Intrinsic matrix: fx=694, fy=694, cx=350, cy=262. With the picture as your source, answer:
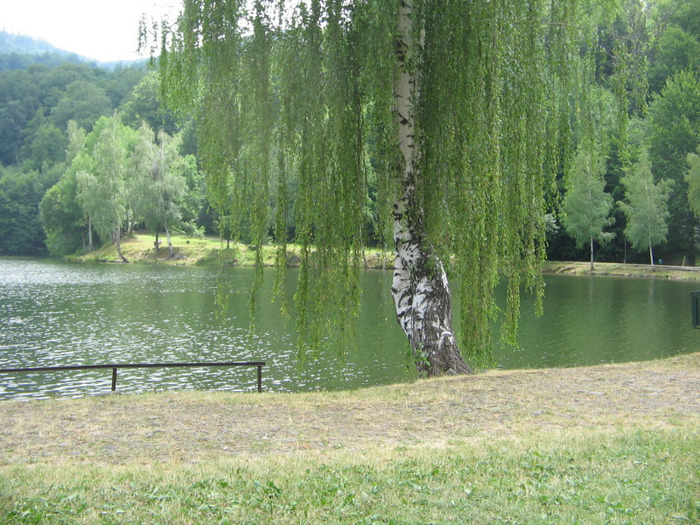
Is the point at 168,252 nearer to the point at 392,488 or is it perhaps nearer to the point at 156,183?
the point at 156,183

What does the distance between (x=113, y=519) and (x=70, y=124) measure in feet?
313

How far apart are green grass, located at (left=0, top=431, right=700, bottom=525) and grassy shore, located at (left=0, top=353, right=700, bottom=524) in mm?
16

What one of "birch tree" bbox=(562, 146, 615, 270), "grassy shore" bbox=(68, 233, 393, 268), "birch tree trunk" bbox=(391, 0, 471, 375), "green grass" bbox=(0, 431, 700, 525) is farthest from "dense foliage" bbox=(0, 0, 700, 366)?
"grassy shore" bbox=(68, 233, 393, 268)

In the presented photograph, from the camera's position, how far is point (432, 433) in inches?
296

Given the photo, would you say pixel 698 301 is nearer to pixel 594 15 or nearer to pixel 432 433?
pixel 594 15

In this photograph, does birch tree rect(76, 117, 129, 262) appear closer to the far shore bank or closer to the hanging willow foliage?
the far shore bank

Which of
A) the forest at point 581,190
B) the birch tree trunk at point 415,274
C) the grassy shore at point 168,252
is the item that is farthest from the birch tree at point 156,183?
the birch tree trunk at point 415,274

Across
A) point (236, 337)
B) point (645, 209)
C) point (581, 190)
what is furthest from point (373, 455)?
point (581, 190)

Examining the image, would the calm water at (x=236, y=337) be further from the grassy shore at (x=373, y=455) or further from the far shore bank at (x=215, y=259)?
the far shore bank at (x=215, y=259)

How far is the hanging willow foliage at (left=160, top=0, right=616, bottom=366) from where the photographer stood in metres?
8.78

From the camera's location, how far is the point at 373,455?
6406mm

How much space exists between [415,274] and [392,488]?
18.7 ft

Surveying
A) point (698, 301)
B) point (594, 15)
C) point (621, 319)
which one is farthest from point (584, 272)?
point (594, 15)

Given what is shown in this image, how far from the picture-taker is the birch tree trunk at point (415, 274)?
1023 centimetres
